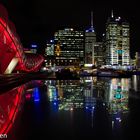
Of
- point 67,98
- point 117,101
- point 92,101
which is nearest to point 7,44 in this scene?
point 67,98

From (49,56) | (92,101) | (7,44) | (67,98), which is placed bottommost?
(92,101)

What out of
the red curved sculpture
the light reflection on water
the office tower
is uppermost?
the office tower

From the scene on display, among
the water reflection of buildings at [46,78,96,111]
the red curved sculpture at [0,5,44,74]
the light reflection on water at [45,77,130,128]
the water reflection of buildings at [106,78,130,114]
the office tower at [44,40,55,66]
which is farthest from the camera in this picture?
the office tower at [44,40,55,66]

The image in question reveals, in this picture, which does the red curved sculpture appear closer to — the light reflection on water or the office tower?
the light reflection on water

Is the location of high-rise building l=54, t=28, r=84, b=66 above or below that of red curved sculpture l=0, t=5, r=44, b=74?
above

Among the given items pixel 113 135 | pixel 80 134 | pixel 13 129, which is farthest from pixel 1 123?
pixel 113 135

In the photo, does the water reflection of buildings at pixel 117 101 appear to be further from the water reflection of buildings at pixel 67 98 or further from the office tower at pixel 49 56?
the office tower at pixel 49 56

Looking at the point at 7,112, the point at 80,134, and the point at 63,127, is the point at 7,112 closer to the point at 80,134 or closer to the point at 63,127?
the point at 63,127

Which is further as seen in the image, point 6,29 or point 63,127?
point 6,29

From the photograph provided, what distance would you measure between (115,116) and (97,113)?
880 millimetres

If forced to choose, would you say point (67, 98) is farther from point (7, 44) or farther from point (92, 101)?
point (7, 44)

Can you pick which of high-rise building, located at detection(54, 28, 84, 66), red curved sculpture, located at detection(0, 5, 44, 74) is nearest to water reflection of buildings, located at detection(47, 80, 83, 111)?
red curved sculpture, located at detection(0, 5, 44, 74)

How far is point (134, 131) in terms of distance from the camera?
27.2ft

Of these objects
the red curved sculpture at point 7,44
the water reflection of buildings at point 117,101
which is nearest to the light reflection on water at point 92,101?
the water reflection of buildings at point 117,101
